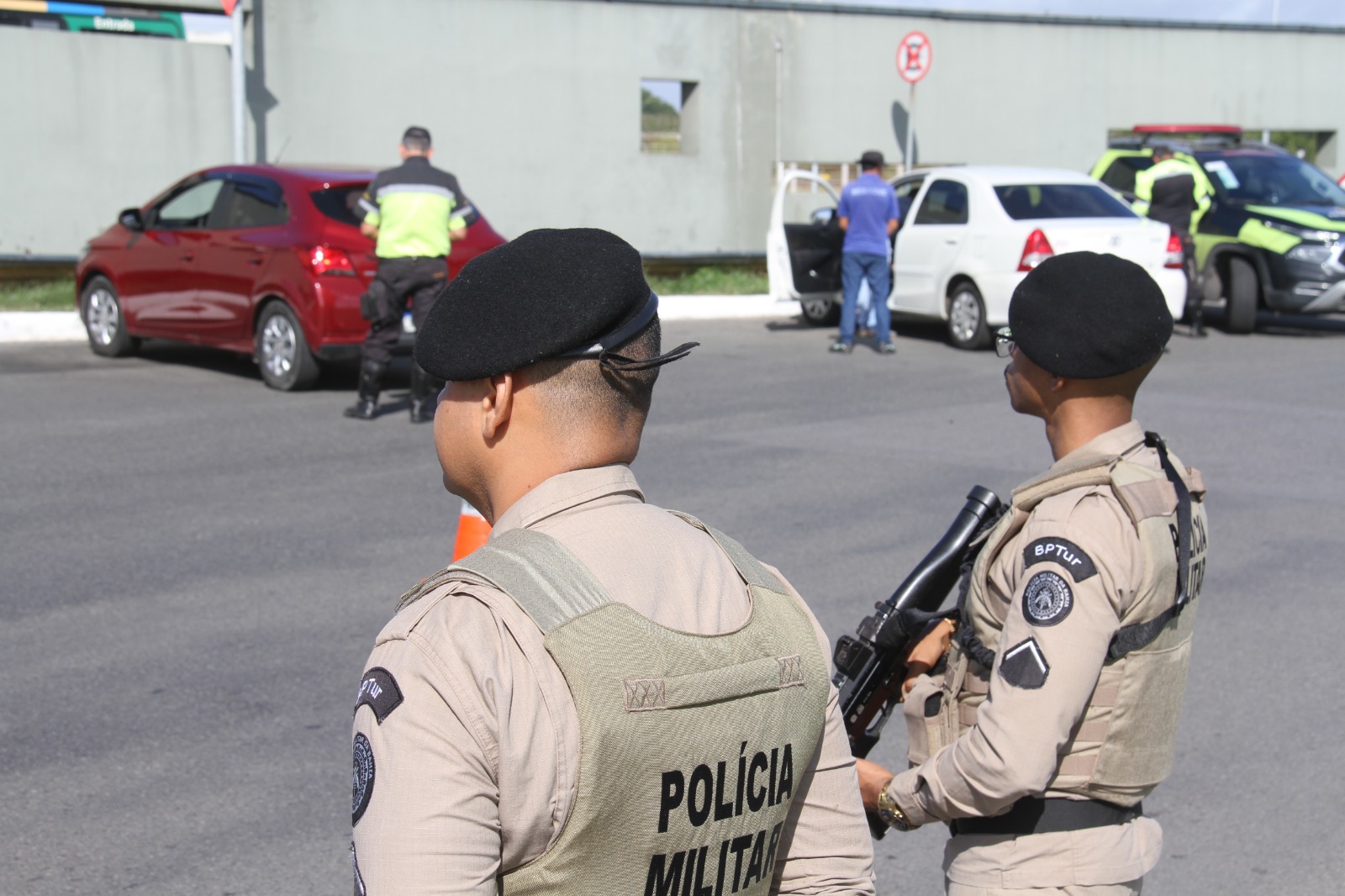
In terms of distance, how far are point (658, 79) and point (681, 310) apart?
4162 mm

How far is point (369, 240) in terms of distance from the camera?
10.8m

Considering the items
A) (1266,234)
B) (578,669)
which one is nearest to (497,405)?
(578,669)

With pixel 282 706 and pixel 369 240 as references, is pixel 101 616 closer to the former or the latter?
pixel 282 706

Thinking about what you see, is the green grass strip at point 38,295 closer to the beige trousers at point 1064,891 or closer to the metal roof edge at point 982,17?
the metal roof edge at point 982,17

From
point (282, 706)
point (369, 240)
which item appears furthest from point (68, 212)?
point (282, 706)

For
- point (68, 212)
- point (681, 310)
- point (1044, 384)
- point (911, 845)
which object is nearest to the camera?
point (1044, 384)

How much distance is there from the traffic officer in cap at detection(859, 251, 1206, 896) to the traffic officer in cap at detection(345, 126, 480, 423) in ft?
25.2

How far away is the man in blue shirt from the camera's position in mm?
13602

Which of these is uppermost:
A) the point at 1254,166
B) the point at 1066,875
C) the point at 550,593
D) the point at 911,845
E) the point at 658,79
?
the point at 658,79

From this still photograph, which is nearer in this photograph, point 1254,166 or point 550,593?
point 550,593

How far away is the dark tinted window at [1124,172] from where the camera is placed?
1720 centimetres

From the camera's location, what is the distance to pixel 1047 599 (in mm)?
2225

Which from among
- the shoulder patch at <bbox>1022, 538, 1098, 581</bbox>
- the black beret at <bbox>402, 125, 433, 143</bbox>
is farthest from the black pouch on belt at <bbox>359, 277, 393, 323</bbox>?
the shoulder patch at <bbox>1022, 538, 1098, 581</bbox>

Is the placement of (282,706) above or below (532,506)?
below
